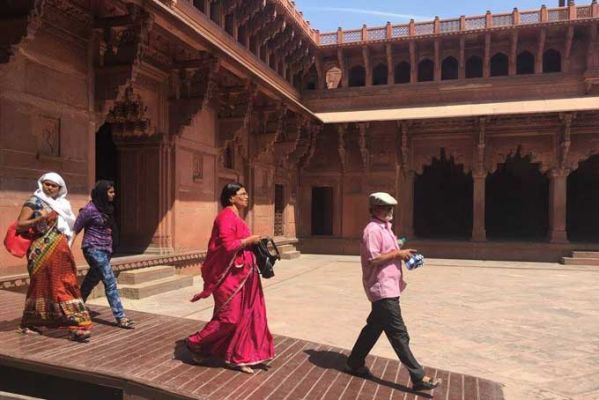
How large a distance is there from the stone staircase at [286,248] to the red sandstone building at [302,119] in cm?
38

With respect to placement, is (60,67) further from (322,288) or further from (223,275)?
(322,288)

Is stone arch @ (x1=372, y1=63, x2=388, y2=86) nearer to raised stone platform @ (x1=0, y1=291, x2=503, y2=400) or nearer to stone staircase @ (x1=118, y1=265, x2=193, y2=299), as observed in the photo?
stone staircase @ (x1=118, y1=265, x2=193, y2=299)

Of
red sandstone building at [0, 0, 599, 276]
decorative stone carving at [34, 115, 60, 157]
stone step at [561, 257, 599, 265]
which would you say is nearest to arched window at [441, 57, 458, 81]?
red sandstone building at [0, 0, 599, 276]

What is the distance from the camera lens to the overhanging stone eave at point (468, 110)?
47.5ft

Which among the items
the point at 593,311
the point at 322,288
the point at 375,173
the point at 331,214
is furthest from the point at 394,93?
the point at 593,311

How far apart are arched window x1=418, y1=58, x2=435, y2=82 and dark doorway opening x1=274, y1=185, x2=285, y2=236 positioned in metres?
6.24

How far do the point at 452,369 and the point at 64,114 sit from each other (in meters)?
5.88

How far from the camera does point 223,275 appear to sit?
11.9ft

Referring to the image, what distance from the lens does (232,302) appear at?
3.58 m

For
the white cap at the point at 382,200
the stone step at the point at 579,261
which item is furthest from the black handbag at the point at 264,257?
the stone step at the point at 579,261

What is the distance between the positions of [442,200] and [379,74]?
682 cm

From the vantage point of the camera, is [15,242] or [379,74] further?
[379,74]

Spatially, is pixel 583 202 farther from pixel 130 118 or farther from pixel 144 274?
pixel 144 274

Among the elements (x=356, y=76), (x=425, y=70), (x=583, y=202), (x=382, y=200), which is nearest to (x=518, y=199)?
(x=583, y=202)
